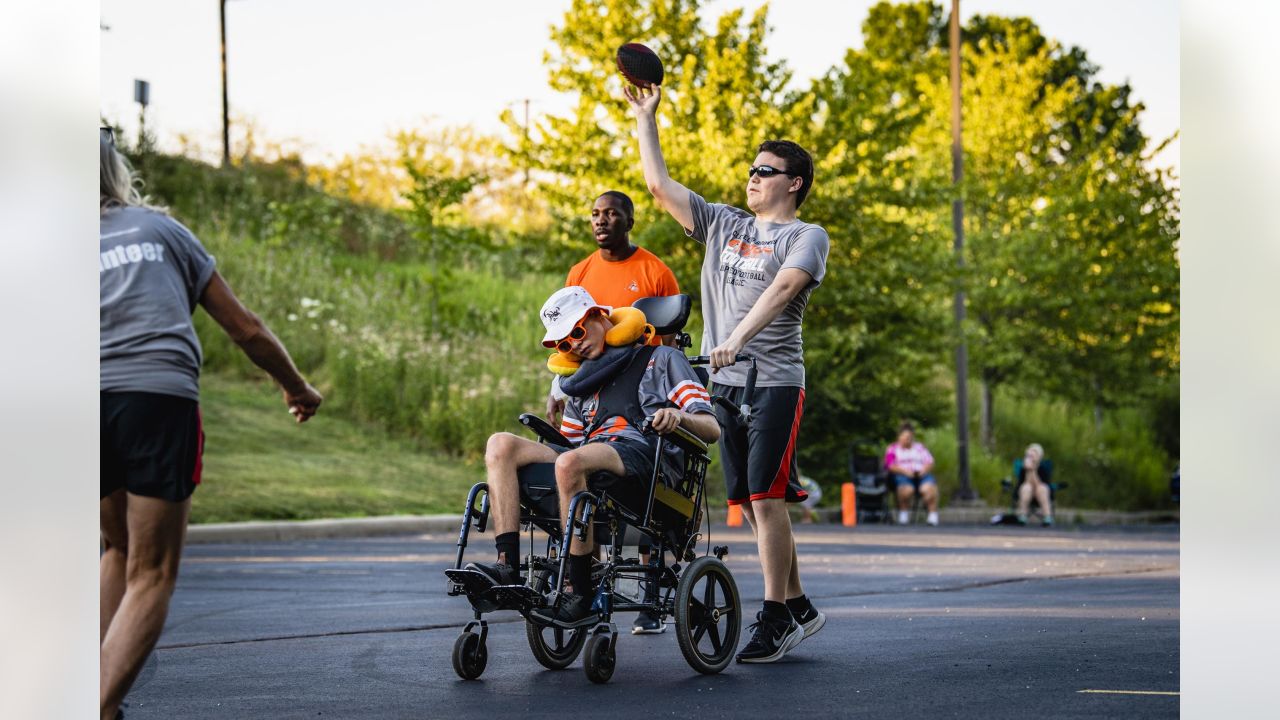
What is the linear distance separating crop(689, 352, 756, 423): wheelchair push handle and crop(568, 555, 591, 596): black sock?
86cm

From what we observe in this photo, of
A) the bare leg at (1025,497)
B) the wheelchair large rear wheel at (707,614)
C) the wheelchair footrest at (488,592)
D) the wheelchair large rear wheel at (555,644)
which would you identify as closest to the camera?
the wheelchair footrest at (488,592)

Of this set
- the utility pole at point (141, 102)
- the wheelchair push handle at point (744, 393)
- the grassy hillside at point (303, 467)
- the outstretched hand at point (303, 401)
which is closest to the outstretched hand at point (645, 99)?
the wheelchair push handle at point (744, 393)

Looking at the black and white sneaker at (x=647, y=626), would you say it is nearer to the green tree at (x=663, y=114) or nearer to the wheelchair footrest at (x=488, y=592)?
the wheelchair footrest at (x=488, y=592)

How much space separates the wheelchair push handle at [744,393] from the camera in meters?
6.65

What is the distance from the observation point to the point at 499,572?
241 inches

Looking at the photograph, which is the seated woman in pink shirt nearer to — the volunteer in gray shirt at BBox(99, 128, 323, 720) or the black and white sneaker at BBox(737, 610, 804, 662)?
the black and white sneaker at BBox(737, 610, 804, 662)

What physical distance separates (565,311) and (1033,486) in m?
17.6

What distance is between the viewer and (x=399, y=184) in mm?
37000

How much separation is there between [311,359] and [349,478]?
5.53 meters

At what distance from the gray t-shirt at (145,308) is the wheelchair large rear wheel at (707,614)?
2454mm

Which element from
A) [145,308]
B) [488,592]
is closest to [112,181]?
[145,308]

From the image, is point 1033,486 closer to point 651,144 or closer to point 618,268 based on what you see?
point 618,268
